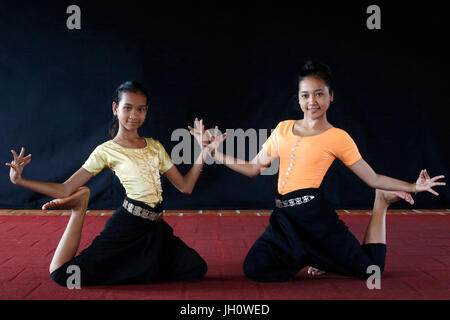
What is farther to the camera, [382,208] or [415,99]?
[415,99]

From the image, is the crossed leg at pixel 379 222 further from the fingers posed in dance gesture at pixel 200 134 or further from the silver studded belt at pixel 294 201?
the fingers posed in dance gesture at pixel 200 134

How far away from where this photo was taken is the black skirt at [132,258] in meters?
2.08

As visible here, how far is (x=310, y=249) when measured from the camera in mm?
2199

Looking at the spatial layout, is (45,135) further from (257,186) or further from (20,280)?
(20,280)

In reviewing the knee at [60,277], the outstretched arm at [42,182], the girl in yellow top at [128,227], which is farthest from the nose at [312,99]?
the knee at [60,277]

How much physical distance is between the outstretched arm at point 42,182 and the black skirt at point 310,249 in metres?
0.92

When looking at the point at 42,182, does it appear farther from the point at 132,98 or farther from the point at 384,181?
the point at 384,181

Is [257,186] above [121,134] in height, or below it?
below

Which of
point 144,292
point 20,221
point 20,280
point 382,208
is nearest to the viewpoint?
point 144,292

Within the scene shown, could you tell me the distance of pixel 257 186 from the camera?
15.0 ft

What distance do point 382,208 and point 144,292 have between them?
4.18 ft

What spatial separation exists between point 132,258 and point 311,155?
1.02 m

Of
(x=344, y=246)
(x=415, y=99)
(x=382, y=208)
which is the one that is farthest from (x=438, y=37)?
(x=344, y=246)

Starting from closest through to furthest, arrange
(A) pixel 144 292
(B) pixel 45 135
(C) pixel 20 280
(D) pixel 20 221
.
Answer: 1. (A) pixel 144 292
2. (C) pixel 20 280
3. (D) pixel 20 221
4. (B) pixel 45 135
